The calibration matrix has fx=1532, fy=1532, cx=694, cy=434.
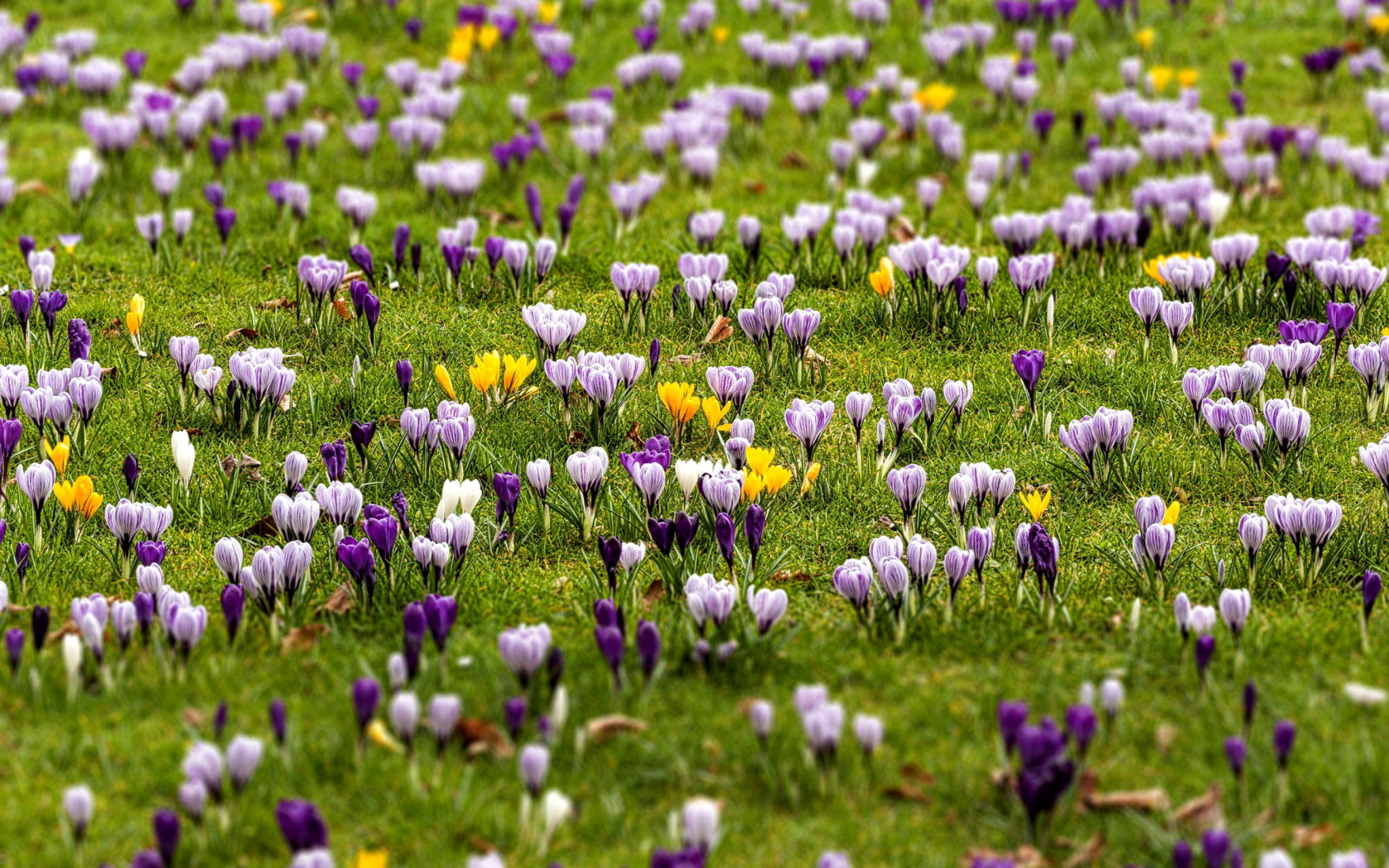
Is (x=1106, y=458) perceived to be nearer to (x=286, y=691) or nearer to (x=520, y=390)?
(x=520, y=390)

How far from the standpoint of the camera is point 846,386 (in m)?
6.20

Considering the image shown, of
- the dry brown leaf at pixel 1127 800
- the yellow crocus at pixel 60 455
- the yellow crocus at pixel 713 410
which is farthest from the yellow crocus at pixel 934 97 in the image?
the dry brown leaf at pixel 1127 800

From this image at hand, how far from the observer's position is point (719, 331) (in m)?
6.59

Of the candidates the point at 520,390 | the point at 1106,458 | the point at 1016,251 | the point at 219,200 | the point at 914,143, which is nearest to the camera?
the point at 1106,458

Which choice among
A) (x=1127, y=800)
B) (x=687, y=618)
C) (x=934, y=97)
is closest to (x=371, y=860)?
(x=687, y=618)

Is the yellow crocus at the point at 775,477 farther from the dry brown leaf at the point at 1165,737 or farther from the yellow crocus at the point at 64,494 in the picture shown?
the yellow crocus at the point at 64,494

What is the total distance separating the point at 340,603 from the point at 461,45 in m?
6.99

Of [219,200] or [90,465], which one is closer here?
[90,465]

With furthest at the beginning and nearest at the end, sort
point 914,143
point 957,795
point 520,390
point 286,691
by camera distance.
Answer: point 914,143 < point 520,390 < point 286,691 < point 957,795

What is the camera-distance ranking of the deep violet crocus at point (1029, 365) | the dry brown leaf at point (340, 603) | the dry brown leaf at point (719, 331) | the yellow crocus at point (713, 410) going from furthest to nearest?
1. the dry brown leaf at point (719, 331)
2. the deep violet crocus at point (1029, 365)
3. the yellow crocus at point (713, 410)
4. the dry brown leaf at point (340, 603)

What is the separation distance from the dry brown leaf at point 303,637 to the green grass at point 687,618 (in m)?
0.04

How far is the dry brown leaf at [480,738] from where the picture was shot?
3914 millimetres

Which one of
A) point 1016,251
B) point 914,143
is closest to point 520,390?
point 1016,251

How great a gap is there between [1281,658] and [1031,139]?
6068 millimetres
